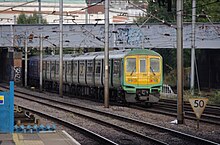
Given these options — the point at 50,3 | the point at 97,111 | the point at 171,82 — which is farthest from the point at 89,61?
the point at 50,3

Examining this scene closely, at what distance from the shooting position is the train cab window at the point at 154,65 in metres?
27.8

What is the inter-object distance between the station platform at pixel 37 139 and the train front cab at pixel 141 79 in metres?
11.9

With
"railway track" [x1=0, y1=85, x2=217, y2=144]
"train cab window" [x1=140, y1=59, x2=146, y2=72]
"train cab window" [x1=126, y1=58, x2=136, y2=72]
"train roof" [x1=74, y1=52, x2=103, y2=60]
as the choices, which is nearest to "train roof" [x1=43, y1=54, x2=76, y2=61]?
"train roof" [x1=74, y1=52, x2=103, y2=60]

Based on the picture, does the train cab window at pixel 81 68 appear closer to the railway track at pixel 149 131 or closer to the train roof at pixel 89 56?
the train roof at pixel 89 56

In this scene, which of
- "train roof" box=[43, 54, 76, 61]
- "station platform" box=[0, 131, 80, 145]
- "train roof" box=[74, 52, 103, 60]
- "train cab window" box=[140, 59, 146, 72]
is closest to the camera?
"station platform" box=[0, 131, 80, 145]

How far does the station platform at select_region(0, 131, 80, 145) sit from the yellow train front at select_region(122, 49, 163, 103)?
11.9 meters

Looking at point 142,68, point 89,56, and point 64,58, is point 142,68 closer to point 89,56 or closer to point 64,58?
point 89,56

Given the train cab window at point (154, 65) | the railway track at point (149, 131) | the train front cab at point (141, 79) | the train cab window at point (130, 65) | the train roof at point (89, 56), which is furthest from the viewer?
the train roof at point (89, 56)

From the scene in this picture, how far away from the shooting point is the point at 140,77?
2747cm

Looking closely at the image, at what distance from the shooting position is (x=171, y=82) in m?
56.5

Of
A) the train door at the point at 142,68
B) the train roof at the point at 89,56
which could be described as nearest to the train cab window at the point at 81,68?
the train roof at the point at 89,56

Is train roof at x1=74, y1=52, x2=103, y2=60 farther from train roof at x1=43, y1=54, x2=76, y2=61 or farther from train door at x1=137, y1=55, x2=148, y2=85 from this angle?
train door at x1=137, y1=55, x2=148, y2=85

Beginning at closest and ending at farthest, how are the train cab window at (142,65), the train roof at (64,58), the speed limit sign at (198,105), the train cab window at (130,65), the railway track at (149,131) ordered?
the railway track at (149,131)
the speed limit sign at (198,105)
the train cab window at (130,65)
the train cab window at (142,65)
the train roof at (64,58)

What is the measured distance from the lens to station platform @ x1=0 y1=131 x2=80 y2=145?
44.1 ft
